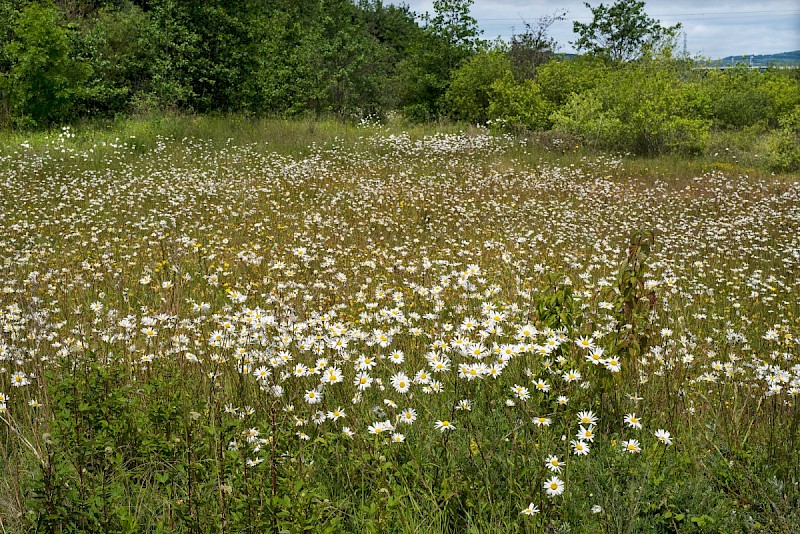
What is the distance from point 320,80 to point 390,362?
19530 mm

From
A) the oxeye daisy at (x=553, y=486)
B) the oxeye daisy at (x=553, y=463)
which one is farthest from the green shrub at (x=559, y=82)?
the oxeye daisy at (x=553, y=486)

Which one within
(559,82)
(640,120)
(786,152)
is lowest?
(786,152)

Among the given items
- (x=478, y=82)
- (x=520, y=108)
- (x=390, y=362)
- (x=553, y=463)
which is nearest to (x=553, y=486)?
(x=553, y=463)

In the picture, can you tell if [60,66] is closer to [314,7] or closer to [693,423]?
[693,423]

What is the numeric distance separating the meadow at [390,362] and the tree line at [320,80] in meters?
7.20

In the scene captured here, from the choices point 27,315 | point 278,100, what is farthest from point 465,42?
point 27,315

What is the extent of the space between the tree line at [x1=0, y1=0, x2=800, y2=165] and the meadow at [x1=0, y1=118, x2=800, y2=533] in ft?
23.6

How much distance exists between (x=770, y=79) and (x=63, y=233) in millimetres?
36714

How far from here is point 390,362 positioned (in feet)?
13.5

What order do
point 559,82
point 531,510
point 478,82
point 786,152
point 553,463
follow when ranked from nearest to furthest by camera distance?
1. point 531,510
2. point 553,463
3. point 786,152
4. point 559,82
5. point 478,82

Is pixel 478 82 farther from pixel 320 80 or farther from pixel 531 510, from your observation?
pixel 531 510

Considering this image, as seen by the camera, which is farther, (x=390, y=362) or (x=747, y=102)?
(x=747, y=102)

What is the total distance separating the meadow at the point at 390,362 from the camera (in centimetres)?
251

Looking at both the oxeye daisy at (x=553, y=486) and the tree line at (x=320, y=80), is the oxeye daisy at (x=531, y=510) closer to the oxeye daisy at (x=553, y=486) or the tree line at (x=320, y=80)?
the oxeye daisy at (x=553, y=486)
